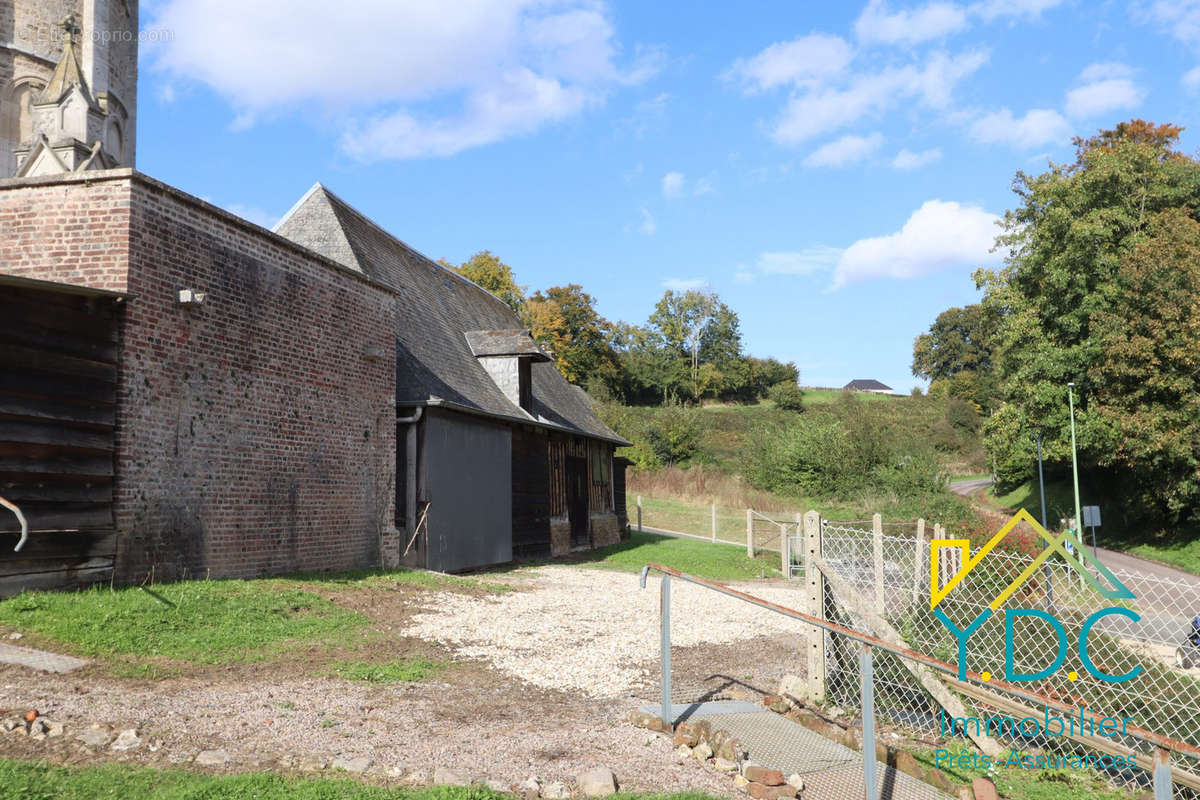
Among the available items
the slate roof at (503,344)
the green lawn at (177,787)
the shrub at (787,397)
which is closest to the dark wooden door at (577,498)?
the slate roof at (503,344)

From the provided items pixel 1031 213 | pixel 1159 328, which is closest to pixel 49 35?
pixel 1159 328

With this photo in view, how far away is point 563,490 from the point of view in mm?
22297

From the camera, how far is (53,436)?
836 centimetres

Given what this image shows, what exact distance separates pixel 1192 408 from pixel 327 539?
27969 millimetres

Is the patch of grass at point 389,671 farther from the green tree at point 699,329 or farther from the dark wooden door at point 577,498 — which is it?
the green tree at point 699,329

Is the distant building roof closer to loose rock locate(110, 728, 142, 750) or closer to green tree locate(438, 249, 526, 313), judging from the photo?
green tree locate(438, 249, 526, 313)

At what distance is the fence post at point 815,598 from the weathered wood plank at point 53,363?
24.7 ft

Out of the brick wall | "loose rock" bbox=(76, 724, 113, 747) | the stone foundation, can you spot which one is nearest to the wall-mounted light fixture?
the brick wall

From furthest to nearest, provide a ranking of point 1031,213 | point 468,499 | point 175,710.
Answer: point 1031,213 → point 468,499 → point 175,710

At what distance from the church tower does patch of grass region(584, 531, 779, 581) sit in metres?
14.2

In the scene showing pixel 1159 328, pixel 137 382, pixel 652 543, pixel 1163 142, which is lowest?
pixel 652 543

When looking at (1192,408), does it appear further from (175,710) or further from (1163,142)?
(175,710)

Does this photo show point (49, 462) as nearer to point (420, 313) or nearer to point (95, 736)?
point (95, 736)

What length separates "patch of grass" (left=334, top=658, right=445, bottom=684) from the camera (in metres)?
7.14
